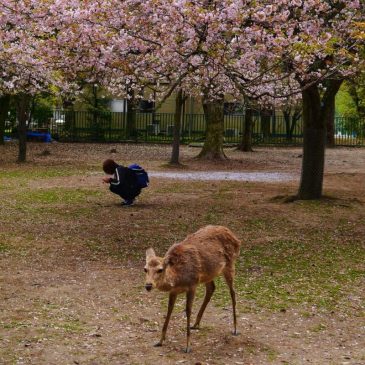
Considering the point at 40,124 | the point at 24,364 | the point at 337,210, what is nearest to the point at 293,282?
the point at 24,364

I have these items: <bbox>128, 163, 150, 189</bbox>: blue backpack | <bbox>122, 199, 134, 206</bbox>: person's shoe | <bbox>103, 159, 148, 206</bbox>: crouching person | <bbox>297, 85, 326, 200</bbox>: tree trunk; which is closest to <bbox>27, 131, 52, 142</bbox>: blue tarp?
<bbox>122, 199, 134, 206</bbox>: person's shoe

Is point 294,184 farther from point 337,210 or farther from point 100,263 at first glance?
point 100,263

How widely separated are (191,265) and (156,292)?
227 cm

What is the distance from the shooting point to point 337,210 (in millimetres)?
14461

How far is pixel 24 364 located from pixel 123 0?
6.33 meters

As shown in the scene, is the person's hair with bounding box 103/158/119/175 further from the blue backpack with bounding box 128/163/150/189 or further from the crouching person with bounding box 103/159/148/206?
the blue backpack with bounding box 128/163/150/189

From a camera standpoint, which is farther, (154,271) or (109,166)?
(109,166)

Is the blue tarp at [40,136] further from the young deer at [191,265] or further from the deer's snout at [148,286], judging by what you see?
the deer's snout at [148,286]

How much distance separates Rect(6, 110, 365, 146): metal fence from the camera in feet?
133

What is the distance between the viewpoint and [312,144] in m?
15.1

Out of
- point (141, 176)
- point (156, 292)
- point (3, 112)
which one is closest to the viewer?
point (156, 292)

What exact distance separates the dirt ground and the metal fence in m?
21.7

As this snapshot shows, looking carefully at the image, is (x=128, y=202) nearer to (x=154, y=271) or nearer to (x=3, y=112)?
(x=154, y=271)

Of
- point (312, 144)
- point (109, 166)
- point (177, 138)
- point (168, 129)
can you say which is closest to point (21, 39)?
point (109, 166)
